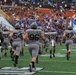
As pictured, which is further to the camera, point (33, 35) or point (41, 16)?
point (41, 16)

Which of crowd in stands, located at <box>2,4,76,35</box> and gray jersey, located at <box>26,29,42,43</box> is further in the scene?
crowd in stands, located at <box>2,4,76,35</box>

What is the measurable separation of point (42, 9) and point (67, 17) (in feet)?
11.4

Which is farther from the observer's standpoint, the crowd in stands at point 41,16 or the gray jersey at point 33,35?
the crowd in stands at point 41,16

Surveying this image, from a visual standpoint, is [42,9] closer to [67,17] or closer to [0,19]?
[67,17]

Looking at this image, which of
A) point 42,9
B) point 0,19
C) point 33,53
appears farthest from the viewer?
point 42,9

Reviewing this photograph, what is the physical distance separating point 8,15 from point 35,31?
29270 millimetres

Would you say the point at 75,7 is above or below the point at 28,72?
above

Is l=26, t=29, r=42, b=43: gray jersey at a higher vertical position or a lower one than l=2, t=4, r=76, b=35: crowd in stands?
lower

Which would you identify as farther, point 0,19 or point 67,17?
point 67,17

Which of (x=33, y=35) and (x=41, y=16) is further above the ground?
(x=41, y=16)

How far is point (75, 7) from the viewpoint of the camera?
46.0 meters

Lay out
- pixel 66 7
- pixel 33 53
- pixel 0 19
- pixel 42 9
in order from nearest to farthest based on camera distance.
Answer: pixel 33 53, pixel 0 19, pixel 42 9, pixel 66 7

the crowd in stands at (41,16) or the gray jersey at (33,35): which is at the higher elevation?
the crowd in stands at (41,16)

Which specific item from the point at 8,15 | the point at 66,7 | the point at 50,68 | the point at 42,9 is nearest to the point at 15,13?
the point at 8,15
